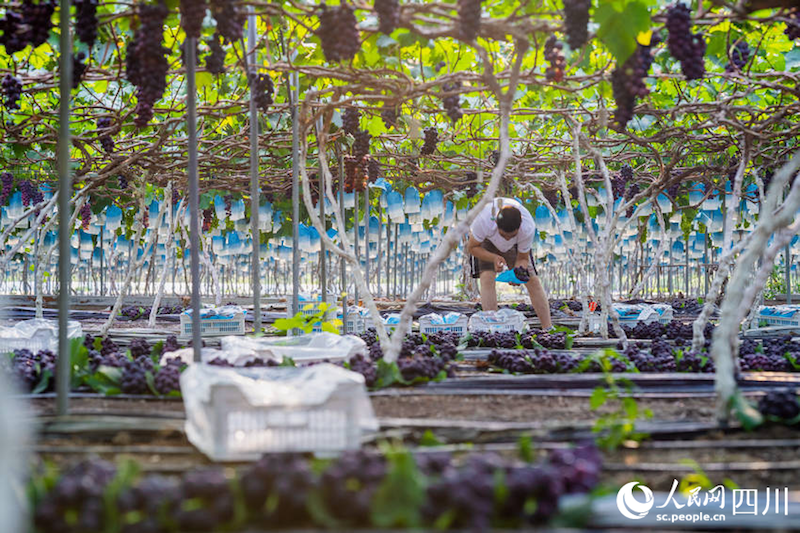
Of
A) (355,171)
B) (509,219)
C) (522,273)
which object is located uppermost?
(355,171)

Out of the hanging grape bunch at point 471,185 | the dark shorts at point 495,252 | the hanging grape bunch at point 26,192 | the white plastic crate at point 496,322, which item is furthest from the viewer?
the hanging grape bunch at point 471,185

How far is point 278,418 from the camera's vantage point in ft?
7.57

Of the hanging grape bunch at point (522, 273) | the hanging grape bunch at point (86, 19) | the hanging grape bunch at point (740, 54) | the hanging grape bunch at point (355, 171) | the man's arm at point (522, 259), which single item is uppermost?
the hanging grape bunch at point (740, 54)

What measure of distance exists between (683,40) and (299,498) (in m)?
2.81

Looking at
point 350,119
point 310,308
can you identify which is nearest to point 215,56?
point 350,119

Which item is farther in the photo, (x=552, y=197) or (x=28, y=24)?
(x=552, y=197)

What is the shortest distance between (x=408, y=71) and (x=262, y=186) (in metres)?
→ 5.71

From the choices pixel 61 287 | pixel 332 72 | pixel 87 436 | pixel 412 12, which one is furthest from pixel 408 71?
pixel 87 436

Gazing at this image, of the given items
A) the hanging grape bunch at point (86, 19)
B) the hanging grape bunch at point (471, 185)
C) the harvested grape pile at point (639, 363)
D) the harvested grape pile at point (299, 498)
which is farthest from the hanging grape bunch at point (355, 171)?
the harvested grape pile at point (299, 498)

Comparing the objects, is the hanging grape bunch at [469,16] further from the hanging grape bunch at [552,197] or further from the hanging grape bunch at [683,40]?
the hanging grape bunch at [552,197]

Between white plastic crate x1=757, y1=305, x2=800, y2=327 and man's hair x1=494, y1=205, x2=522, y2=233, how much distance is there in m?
2.65

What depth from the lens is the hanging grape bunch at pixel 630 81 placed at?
3.59 meters

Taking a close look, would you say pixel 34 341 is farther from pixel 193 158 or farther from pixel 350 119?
pixel 350 119

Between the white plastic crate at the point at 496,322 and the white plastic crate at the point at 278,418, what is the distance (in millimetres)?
3842
